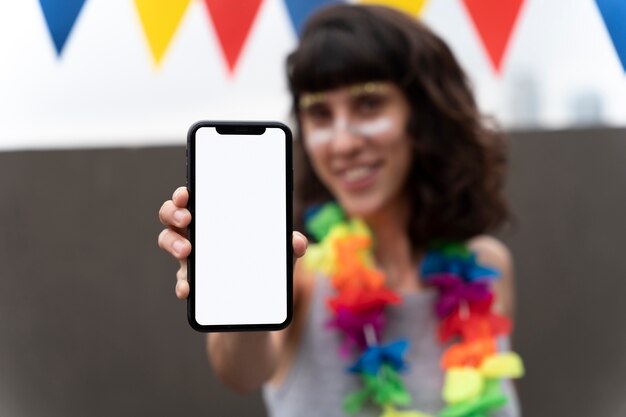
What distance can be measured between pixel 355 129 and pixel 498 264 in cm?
43

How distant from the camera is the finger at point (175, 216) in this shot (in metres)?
0.68

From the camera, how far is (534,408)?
219 cm

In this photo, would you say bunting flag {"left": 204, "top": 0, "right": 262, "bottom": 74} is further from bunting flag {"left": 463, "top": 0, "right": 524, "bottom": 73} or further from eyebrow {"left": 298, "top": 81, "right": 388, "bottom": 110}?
bunting flag {"left": 463, "top": 0, "right": 524, "bottom": 73}

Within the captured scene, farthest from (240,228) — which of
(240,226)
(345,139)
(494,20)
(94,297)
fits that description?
(94,297)

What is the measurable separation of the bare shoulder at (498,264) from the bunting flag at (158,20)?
656mm

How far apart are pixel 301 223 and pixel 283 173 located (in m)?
0.80

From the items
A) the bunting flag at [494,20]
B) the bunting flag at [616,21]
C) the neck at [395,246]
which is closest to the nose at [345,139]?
the neck at [395,246]

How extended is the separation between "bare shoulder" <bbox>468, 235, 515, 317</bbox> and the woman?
73 mm

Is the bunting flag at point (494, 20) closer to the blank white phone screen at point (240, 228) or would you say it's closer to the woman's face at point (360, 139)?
the woman's face at point (360, 139)

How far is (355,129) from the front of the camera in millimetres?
1306

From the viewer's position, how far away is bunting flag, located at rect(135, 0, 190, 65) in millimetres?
1328

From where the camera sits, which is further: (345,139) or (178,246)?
(345,139)

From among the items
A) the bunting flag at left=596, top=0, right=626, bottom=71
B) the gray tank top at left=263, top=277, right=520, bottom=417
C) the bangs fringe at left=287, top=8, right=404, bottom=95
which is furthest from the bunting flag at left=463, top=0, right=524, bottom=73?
the gray tank top at left=263, top=277, right=520, bottom=417

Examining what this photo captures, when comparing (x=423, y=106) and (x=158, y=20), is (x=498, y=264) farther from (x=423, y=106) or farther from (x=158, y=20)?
(x=158, y=20)
